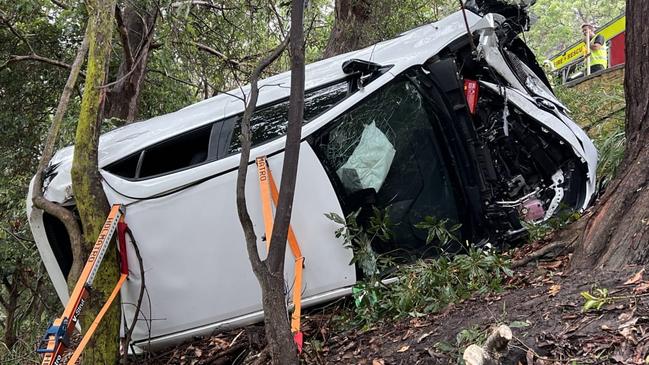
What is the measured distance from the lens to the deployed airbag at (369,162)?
3828mm

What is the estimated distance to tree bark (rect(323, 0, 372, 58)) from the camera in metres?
7.01

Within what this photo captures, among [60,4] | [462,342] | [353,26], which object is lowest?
[462,342]

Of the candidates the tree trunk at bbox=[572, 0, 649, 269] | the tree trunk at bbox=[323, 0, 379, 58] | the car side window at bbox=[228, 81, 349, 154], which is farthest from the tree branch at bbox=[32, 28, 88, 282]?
the tree trunk at bbox=[323, 0, 379, 58]

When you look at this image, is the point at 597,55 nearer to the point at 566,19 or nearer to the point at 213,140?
the point at 213,140

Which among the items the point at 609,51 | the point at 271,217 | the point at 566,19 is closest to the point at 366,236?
the point at 271,217

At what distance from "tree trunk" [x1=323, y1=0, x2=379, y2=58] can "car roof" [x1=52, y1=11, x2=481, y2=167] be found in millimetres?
2450

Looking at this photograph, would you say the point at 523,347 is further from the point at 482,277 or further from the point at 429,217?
the point at 429,217

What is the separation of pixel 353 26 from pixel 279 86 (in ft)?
10.4

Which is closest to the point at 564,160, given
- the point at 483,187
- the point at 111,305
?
the point at 483,187

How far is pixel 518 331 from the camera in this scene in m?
2.57

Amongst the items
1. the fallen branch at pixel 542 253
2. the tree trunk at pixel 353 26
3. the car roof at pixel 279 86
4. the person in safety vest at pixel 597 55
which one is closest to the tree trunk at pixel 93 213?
the car roof at pixel 279 86

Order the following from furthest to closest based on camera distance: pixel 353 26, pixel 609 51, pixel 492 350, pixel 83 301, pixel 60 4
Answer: pixel 609 51 → pixel 60 4 → pixel 353 26 → pixel 83 301 → pixel 492 350

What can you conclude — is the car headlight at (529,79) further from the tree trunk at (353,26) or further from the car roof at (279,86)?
the tree trunk at (353,26)

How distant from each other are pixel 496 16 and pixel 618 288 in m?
2.67
